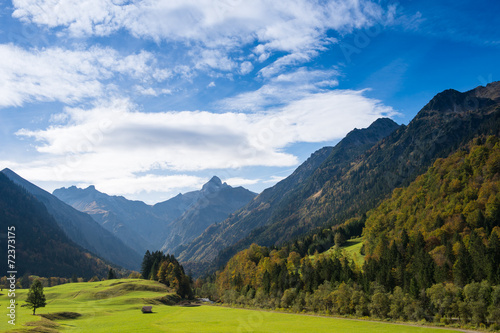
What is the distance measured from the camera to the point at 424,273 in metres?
106

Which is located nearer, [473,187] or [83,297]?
[83,297]

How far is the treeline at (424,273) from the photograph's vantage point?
289ft

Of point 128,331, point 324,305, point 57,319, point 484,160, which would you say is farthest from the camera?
point 484,160

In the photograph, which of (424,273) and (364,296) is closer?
(364,296)

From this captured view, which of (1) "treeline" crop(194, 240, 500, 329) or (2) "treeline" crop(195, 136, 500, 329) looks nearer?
(1) "treeline" crop(194, 240, 500, 329)

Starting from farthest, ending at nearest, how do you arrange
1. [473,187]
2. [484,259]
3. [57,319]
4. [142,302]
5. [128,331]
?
[473,187]
[142,302]
[484,259]
[57,319]
[128,331]

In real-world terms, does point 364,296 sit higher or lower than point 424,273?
lower

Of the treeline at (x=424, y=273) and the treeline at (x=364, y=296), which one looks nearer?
the treeline at (x=364, y=296)

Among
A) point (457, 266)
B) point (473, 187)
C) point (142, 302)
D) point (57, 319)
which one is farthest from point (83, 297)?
point (473, 187)

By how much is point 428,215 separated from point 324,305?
360 ft

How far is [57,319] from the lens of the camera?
81500 mm

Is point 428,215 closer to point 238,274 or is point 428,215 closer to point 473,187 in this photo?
point 473,187

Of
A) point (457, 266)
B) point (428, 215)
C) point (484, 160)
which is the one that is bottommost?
point (457, 266)

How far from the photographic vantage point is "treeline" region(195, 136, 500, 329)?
3472 inches
